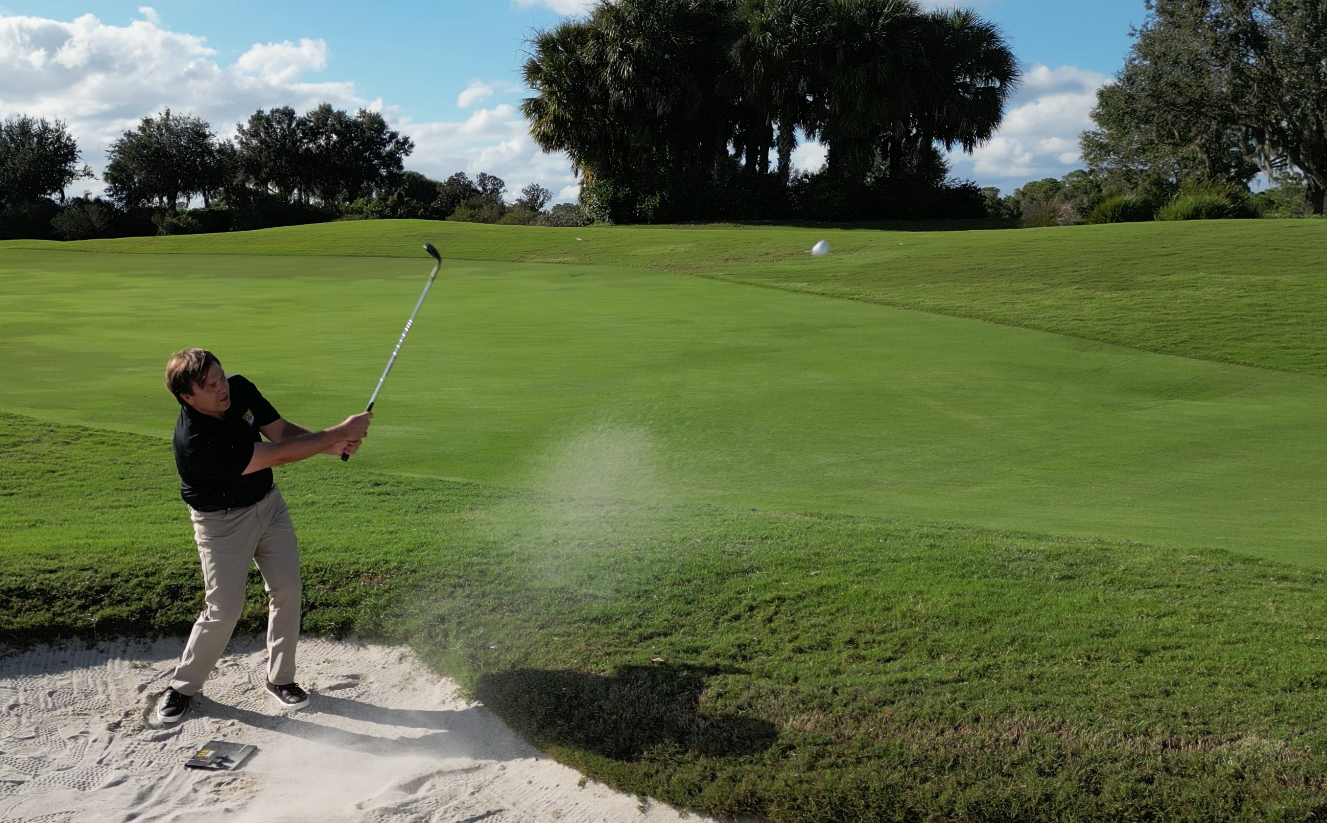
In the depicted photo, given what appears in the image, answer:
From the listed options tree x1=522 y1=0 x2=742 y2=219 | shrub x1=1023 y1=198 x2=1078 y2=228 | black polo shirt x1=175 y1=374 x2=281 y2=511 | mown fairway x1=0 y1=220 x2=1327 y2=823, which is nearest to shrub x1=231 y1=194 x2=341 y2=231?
tree x1=522 y1=0 x2=742 y2=219

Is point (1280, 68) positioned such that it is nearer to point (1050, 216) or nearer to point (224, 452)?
point (1050, 216)

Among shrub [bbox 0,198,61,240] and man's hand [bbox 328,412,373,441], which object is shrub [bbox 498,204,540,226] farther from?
man's hand [bbox 328,412,373,441]

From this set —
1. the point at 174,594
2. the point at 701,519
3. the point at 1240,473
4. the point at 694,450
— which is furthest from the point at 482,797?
the point at 1240,473

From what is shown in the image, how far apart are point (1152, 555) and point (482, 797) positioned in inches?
185

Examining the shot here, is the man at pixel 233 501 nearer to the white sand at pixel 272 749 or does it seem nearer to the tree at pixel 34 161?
the white sand at pixel 272 749

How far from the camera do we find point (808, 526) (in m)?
7.59

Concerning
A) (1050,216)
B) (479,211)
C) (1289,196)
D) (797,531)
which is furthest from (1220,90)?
(797,531)

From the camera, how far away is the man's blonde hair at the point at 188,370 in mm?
4746

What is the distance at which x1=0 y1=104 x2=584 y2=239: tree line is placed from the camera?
57.7m

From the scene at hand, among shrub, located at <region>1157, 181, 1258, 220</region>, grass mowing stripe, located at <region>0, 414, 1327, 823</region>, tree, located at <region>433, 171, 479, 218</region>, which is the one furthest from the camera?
tree, located at <region>433, 171, 479, 218</region>

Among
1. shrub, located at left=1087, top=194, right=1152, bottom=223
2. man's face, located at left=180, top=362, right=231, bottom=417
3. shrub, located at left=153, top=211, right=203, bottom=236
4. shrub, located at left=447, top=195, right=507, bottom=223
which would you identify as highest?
shrub, located at left=447, top=195, right=507, bottom=223

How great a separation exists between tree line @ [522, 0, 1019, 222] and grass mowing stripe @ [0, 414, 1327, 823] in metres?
38.6

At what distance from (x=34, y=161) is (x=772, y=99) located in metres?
50.1

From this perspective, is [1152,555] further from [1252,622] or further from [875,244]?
[875,244]
